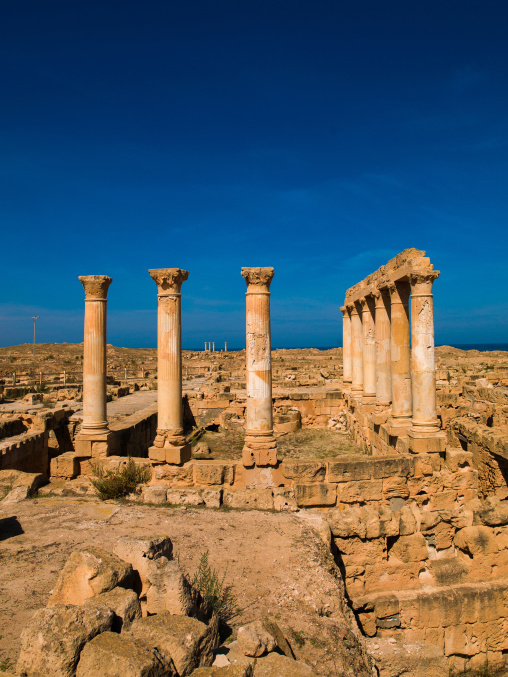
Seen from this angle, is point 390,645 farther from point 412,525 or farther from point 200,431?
point 200,431

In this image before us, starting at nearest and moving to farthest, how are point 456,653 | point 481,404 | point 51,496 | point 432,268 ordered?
1. point 456,653
2. point 51,496
3. point 432,268
4. point 481,404

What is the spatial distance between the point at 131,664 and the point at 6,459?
869 centimetres

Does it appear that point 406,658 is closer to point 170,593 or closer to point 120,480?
point 170,593

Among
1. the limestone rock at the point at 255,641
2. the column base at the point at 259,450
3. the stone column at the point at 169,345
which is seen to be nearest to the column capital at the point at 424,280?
the column base at the point at 259,450

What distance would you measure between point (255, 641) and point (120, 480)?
18.5 ft

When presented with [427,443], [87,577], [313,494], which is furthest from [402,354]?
[87,577]

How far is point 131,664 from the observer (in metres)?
2.91

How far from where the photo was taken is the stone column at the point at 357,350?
18.4 m

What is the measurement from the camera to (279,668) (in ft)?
11.2

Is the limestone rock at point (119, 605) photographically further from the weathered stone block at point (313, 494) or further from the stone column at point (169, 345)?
the stone column at point (169, 345)

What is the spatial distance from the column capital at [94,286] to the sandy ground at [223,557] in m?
4.82

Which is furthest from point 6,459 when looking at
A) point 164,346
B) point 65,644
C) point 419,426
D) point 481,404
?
point 481,404

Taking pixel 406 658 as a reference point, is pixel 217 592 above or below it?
above

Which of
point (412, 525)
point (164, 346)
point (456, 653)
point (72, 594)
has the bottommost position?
point (456, 653)
